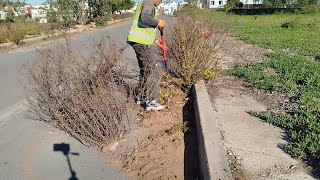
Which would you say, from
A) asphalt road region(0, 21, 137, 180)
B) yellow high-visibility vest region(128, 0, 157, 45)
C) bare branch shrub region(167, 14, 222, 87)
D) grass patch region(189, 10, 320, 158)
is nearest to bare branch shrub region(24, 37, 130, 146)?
asphalt road region(0, 21, 137, 180)

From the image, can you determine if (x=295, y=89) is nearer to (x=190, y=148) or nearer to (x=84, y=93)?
(x=190, y=148)

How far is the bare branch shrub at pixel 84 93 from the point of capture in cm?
421

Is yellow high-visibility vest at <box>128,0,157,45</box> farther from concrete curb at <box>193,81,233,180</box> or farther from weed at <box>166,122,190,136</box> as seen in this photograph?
weed at <box>166,122,190,136</box>

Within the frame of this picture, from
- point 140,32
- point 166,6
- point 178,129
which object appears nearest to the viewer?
point 178,129

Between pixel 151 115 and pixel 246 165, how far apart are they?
209 centimetres

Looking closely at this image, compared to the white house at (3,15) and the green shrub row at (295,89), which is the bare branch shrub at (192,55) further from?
the white house at (3,15)

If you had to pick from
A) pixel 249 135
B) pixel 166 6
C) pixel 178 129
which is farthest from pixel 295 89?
pixel 166 6

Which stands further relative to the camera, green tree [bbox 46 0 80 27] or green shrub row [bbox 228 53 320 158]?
green tree [bbox 46 0 80 27]

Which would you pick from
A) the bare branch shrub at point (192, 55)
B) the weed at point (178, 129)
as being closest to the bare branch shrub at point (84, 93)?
the weed at point (178, 129)

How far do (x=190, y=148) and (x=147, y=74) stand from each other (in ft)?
4.97

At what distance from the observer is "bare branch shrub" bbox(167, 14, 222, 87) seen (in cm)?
625

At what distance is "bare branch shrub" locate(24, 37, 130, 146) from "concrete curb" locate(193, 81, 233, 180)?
1.00 metres

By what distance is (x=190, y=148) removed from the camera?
14.3ft

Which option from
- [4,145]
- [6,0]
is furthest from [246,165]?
[6,0]
